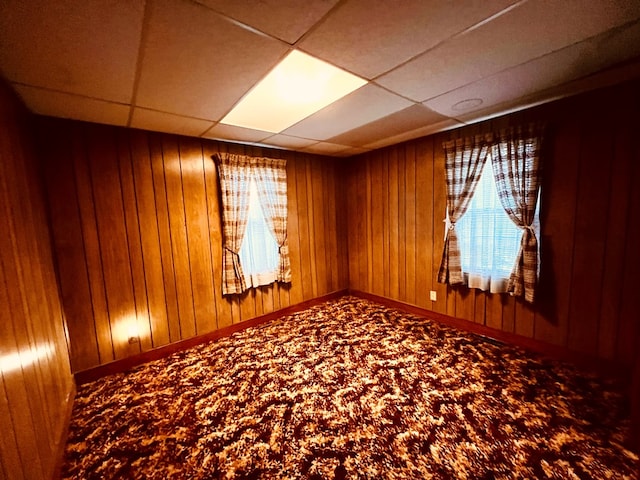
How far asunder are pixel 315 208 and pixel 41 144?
292 cm

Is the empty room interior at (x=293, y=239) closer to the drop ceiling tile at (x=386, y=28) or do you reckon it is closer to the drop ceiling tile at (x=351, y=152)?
the drop ceiling tile at (x=386, y=28)

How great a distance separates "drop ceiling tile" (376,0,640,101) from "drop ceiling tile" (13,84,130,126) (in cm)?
211

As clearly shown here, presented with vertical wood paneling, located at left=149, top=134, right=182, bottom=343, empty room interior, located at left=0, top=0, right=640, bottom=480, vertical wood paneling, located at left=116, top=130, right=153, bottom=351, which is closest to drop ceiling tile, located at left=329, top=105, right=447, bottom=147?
empty room interior, located at left=0, top=0, right=640, bottom=480

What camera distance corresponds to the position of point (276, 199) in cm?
340

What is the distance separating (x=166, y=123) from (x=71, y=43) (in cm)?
110

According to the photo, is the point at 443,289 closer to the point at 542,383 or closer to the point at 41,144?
the point at 542,383

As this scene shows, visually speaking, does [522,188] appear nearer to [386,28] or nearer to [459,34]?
[459,34]

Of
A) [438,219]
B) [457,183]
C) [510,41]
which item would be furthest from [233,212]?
[510,41]

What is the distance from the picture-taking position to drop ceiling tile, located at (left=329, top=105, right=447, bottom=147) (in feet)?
7.86

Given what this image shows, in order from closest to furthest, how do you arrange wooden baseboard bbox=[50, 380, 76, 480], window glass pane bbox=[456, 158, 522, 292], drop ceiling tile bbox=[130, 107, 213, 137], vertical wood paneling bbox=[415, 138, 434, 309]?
1. wooden baseboard bbox=[50, 380, 76, 480]
2. drop ceiling tile bbox=[130, 107, 213, 137]
3. window glass pane bbox=[456, 158, 522, 292]
4. vertical wood paneling bbox=[415, 138, 434, 309]

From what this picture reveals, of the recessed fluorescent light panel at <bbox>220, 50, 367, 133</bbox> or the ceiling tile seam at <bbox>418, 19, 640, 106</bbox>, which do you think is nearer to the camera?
the ceiling tile seam at <bbox>418, 19, 640, 106</bbox>

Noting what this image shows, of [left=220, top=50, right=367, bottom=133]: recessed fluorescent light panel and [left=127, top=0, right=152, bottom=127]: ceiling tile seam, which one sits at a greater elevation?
[left=220, top=50, right=367, bottom=133]: recessed fluorescent light panel

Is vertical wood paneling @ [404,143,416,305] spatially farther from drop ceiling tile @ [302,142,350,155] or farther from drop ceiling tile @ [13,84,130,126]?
drop ceiling tile @ [13,84,130,126]

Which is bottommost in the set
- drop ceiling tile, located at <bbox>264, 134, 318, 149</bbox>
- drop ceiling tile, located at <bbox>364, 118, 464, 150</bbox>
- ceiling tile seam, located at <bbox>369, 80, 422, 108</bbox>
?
drop ceiling tile, located at <bbox>364, 118, 464, 150</bbox>
